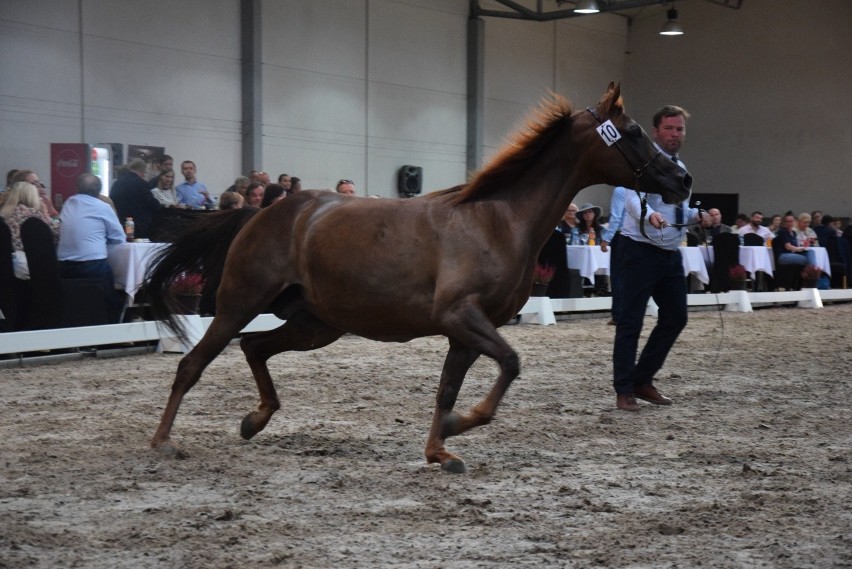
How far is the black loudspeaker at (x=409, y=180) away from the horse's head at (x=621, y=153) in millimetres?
18398

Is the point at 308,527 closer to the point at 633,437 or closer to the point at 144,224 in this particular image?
the point at 633,437

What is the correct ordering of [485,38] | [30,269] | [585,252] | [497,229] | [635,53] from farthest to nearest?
1. [635,53]
2. [485,38]
3. [585,252]
4. [30,269]
5. [497,229]

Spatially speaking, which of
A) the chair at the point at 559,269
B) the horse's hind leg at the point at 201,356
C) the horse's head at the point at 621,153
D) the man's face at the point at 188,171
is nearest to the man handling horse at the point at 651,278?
the horse's head at the point at 621,153

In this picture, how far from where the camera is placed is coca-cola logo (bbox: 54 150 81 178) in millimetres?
15870

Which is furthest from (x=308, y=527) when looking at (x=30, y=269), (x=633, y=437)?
(x=30, y=269)

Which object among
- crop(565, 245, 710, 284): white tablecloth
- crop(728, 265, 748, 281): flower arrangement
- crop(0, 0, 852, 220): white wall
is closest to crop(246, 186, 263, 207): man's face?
crop(565, 245, 710, 284): white tablecloth

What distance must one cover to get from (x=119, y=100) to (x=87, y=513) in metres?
15.4

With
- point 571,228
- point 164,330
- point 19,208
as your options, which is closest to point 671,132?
point 164,330

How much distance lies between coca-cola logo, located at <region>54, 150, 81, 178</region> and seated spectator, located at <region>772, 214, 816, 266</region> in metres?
12.2

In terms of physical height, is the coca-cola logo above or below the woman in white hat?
above

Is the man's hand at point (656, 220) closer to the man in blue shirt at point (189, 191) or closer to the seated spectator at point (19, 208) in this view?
the seated spectator at point (19, 208)

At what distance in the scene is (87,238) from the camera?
32.3 ft

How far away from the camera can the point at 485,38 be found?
26.7m

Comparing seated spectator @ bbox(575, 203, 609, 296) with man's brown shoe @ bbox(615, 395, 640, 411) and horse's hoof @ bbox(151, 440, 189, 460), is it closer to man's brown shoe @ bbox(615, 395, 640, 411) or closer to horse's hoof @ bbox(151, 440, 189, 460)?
man's brown shoe @ bbox(615, 395, 640, 411)
